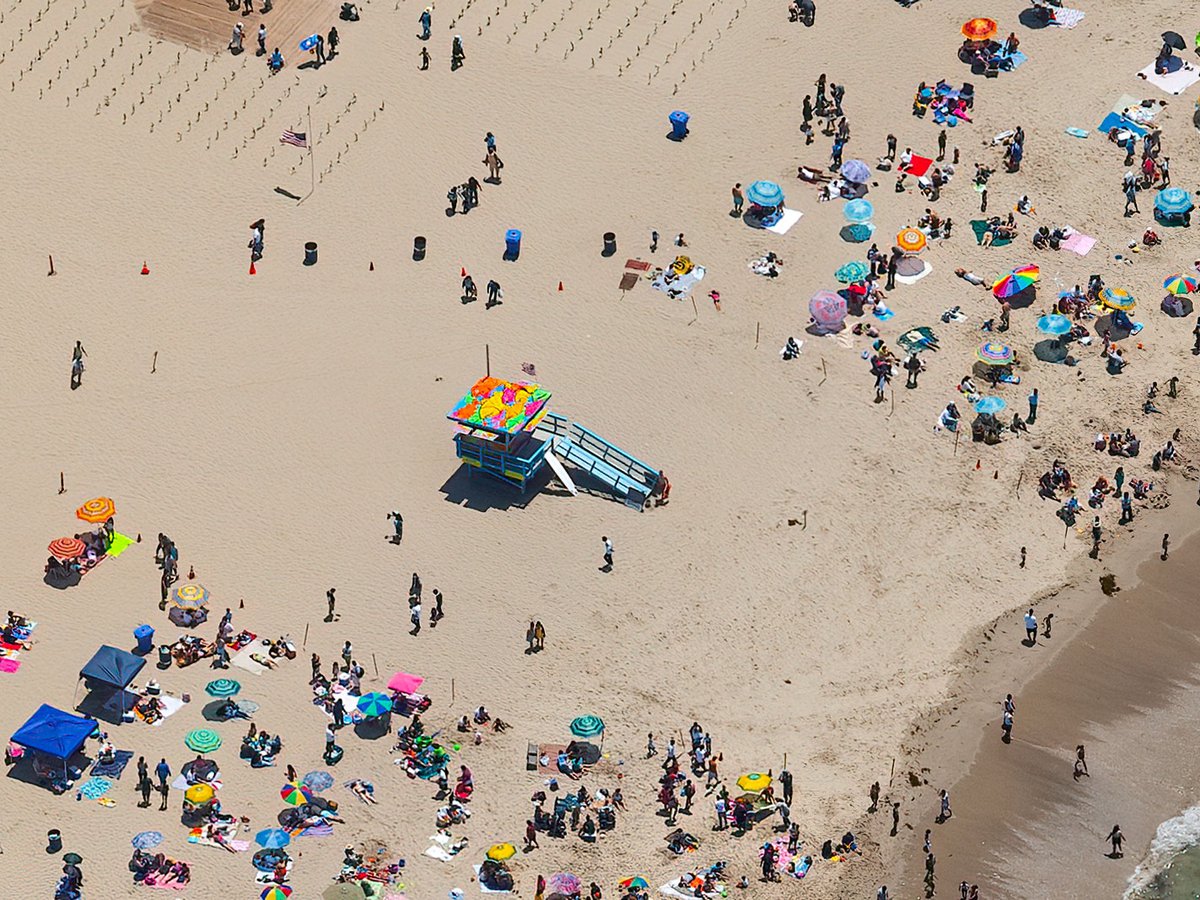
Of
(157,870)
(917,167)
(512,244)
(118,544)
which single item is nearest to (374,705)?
(157,870)

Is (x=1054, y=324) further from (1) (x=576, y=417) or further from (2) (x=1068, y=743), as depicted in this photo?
(2) (x=1068, y=743)

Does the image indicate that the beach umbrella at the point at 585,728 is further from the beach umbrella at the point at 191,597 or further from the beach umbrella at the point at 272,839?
the beach umbrella at the point at 191,597

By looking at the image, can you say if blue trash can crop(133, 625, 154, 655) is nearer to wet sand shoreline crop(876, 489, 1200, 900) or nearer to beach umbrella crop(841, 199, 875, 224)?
wet sand shoreline crop(876, 489, 1200, 900)

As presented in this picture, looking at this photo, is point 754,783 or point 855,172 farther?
point 855,172

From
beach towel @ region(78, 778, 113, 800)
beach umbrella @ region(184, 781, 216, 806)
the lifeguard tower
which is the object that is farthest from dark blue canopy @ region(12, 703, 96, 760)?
the lifeguard tower

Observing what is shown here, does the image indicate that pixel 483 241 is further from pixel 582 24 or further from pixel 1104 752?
pixel 1104 752

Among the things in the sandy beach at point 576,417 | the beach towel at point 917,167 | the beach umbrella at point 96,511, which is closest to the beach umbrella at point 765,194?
the sandy beach at point 576,417
